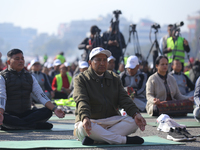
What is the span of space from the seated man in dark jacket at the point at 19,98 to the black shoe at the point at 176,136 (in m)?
1.77

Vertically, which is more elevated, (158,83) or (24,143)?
(158,83)

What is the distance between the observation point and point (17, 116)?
641cm

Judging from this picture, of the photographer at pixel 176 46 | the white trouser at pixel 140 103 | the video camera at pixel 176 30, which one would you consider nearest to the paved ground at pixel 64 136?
the white trouser at pixel 140 103

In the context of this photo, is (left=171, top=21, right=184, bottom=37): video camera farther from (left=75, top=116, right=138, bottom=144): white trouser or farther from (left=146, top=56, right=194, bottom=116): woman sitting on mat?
(left=75, top=116, right=138, bottom=144): white trouser

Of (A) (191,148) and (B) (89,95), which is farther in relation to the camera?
(B) (89,95)

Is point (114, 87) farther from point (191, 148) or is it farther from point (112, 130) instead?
point (191, 148)

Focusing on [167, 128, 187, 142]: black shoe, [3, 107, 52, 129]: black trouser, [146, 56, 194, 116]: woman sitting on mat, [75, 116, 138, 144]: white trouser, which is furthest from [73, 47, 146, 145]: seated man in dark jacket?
[146, 56, 194, 116]: woman sitting on mat

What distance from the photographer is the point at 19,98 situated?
20.8 ft

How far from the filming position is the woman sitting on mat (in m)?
7.86

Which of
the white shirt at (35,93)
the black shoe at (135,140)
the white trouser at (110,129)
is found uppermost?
the white shirt at (35,93)

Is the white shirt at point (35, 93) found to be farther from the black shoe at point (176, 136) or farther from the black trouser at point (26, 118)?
the black shoe at point (176, 136)

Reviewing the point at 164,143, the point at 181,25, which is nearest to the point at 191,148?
the point at 164,143

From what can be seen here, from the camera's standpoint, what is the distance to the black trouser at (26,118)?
244 inches

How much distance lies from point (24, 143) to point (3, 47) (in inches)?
6369
